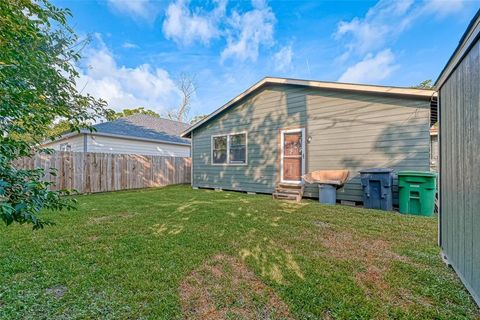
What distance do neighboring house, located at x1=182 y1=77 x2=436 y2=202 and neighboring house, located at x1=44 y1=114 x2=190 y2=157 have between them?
482 centimetres

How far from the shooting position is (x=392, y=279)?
223 centimetres

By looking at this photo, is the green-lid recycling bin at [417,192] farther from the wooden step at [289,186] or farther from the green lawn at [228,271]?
the wooden step at [289,186]

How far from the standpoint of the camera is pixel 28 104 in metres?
1.90

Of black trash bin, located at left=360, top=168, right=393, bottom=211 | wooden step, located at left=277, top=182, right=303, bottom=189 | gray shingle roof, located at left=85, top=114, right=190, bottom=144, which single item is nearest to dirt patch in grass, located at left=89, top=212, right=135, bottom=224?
wooden step, located at left=277, top=182, right=303, bottom=189

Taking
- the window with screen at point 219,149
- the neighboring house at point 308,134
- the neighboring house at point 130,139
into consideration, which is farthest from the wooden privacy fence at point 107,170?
the window with screen at point 219,149

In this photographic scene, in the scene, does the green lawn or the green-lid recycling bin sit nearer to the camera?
the green lawn

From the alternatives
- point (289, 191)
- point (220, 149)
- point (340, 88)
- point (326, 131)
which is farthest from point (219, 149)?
point (340, 88)

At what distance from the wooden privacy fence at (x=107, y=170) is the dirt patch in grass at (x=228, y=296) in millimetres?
6500

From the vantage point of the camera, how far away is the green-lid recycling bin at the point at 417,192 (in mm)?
4770

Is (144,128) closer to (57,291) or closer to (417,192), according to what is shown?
(57,291)

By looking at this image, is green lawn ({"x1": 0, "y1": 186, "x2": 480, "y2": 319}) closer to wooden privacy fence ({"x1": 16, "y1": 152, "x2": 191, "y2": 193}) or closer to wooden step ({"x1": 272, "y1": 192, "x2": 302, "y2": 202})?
wooden step ({"x1": 272, "y1": 192, "x2": 302, "y2": 202})

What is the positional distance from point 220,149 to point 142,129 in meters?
7.25

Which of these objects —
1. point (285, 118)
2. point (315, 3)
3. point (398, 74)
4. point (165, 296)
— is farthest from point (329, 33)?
point (165, 296)

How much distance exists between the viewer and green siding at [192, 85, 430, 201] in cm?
548
